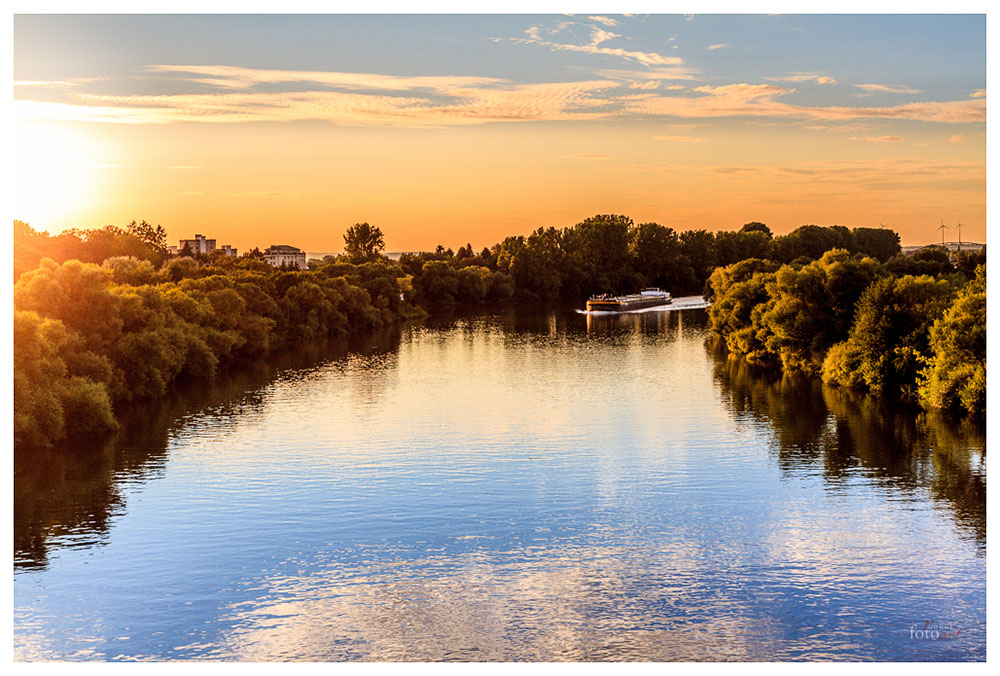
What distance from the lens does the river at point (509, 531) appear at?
2277 cm

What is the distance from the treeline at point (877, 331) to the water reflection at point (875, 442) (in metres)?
1.23

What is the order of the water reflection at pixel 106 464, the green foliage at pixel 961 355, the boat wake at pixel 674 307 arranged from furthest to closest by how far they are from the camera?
the boat wake at pixel 674 307
the green foliage at pixel 961 355
the water reflection at pixel 106 464

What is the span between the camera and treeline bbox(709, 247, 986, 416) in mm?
44438

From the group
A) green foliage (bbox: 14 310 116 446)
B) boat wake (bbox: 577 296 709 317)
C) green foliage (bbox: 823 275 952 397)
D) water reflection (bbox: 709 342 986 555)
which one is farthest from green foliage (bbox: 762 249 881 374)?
boat wake (bbox: 577 296 709 317)

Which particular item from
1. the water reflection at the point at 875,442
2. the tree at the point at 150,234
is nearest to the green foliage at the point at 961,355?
the water reflection at the point at 875,442

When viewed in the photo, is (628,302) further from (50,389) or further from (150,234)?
(50,389)

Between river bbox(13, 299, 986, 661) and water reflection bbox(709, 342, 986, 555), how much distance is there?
17 centimetres

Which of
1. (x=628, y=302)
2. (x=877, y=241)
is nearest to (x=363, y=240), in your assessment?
(x=628, y=302)

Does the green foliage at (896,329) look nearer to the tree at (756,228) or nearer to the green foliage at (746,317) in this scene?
the green foliage at (746,317)

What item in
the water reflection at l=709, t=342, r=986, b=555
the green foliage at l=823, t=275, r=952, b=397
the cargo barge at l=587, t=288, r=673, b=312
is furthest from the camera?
the cargo barge at l=587, t=288, r=673, b=312

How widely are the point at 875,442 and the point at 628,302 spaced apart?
84418 mm

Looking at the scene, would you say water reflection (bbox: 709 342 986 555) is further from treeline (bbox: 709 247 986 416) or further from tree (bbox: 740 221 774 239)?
tree (bbox: 740 221 774 239)

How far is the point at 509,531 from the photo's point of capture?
98.9ft

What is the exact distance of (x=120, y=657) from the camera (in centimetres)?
2189
